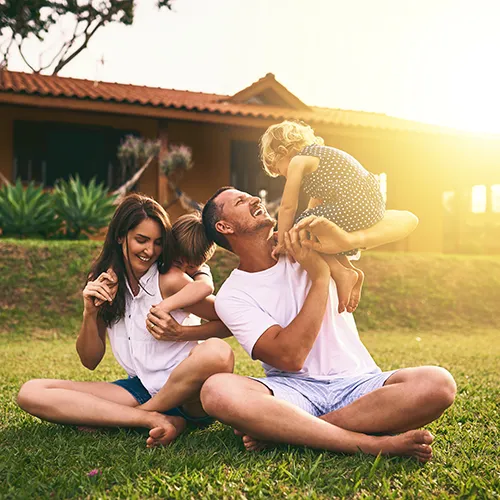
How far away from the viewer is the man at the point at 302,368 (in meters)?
2.96

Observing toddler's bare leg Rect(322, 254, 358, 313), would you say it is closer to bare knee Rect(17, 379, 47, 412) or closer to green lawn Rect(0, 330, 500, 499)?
green lawn Rect(0, 330, 500, 499)

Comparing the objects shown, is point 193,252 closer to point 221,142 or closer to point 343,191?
point 343,191

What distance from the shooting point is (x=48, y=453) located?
3.14 m

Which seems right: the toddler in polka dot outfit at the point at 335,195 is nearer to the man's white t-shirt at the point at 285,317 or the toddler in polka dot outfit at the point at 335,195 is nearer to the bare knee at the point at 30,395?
the man's white t-shirt at the point at 285,317

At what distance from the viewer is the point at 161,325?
3.37 meters

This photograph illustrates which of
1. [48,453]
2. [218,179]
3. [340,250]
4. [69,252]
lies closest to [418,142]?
[218,179]

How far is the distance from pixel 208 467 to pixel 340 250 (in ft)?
4.22

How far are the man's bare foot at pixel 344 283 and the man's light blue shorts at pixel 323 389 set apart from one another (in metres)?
0.38

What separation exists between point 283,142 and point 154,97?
11.6 m

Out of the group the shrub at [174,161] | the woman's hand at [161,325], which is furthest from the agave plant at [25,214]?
the woman's hand at [161,325]

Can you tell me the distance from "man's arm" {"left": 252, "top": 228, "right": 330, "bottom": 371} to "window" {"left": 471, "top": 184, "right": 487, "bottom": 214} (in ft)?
64.0

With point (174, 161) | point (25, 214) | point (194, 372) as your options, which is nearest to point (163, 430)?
point (194, 372)

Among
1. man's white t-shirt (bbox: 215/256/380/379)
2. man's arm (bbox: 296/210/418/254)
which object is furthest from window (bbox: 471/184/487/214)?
man's white t-shirt (bbox: 215/256/380/379)

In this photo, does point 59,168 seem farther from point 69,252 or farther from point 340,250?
point 340,250
